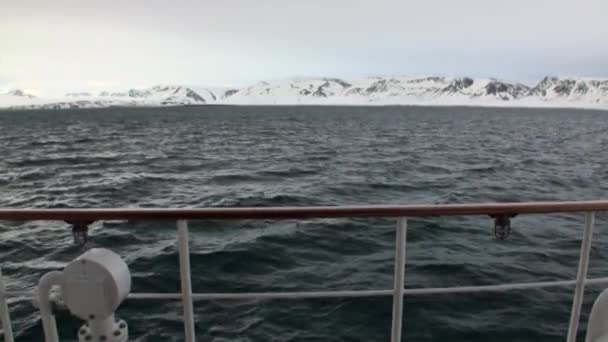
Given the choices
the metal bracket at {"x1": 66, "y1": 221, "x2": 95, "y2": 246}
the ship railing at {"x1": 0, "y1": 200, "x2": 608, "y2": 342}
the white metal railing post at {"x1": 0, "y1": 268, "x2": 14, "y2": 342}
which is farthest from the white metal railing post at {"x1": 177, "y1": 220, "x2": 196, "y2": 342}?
the white metal railing post at {"x1": 0, "y1": 268, "x2": 14, "y2": 342}

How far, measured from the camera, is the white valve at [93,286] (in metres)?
1.67

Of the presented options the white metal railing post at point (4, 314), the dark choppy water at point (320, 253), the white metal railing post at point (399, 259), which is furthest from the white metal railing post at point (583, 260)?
the dark choppy water at point (320, 253)

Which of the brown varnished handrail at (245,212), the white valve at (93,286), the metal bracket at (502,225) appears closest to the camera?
the white valve at (93,286)

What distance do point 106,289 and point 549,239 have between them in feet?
25.9

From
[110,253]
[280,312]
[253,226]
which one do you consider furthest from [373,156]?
[110,253]

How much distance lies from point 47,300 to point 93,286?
10.7 inches

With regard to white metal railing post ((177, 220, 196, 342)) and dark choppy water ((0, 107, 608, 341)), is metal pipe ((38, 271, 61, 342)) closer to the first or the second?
white metal railing post ((177, 220, 196, 342))

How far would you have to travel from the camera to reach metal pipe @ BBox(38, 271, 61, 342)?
172 centimetres

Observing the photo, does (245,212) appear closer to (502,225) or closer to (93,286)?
(93,286)

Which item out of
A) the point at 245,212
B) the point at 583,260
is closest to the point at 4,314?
the point at 245,212

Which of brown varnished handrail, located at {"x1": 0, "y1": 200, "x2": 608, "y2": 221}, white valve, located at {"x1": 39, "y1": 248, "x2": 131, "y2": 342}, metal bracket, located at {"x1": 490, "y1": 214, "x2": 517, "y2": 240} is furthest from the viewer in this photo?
metal bracket, located at {"x1": 490, "y1": 214, "x2": 517, "y2": 240}

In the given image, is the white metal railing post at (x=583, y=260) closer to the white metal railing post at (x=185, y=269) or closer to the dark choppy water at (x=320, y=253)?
the white metal railing post at (x=185, y=269)

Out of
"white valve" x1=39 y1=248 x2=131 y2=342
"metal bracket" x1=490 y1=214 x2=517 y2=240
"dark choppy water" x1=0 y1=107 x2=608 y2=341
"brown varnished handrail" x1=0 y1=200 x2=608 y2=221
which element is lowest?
"dark choppy water" x1=0 y1=107 x2=608 y2=341

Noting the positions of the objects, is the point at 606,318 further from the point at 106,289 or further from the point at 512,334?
the point at 512,334
